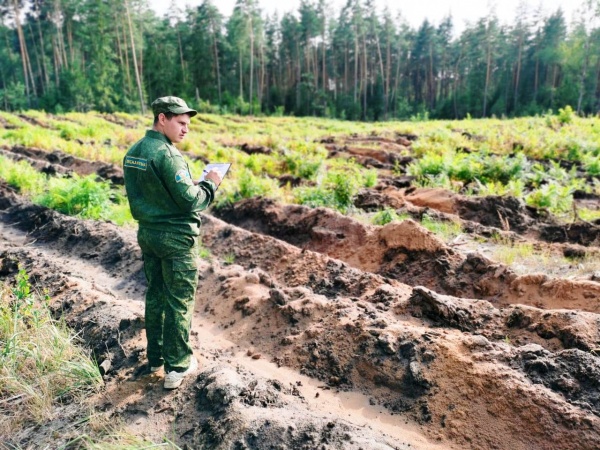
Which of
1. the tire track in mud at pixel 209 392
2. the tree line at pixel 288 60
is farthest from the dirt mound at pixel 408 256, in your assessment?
the tree line at pixel 288 60

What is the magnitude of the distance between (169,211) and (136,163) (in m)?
0.42

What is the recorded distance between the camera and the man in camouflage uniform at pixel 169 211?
124 inches

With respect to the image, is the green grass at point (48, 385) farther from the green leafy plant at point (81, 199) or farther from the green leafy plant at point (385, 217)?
the green leafy plant at point (385, 217)

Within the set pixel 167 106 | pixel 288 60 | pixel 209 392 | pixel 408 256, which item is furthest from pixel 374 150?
pixel 288 60

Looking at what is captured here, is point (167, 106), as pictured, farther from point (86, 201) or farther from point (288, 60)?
point (288, 60)

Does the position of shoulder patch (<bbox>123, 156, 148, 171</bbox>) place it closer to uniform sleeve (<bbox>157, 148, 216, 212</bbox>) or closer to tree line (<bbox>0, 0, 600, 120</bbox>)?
uniform sleeve (<bbox>157, 148, 216, 212</bbox>)

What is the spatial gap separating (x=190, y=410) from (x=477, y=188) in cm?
849

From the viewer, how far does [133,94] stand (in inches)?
1783

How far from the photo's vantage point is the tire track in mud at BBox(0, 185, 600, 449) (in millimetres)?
3133

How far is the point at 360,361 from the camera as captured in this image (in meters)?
3.96

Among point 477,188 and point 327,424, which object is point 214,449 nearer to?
point 327,424

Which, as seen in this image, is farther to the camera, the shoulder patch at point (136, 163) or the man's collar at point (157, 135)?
the man's collar at point (157, 135)

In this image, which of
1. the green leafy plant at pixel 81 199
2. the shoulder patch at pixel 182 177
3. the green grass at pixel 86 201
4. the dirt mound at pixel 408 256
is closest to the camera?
the shoulder patch at pixel 182 177

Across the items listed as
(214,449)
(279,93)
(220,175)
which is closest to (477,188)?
(220,175)
